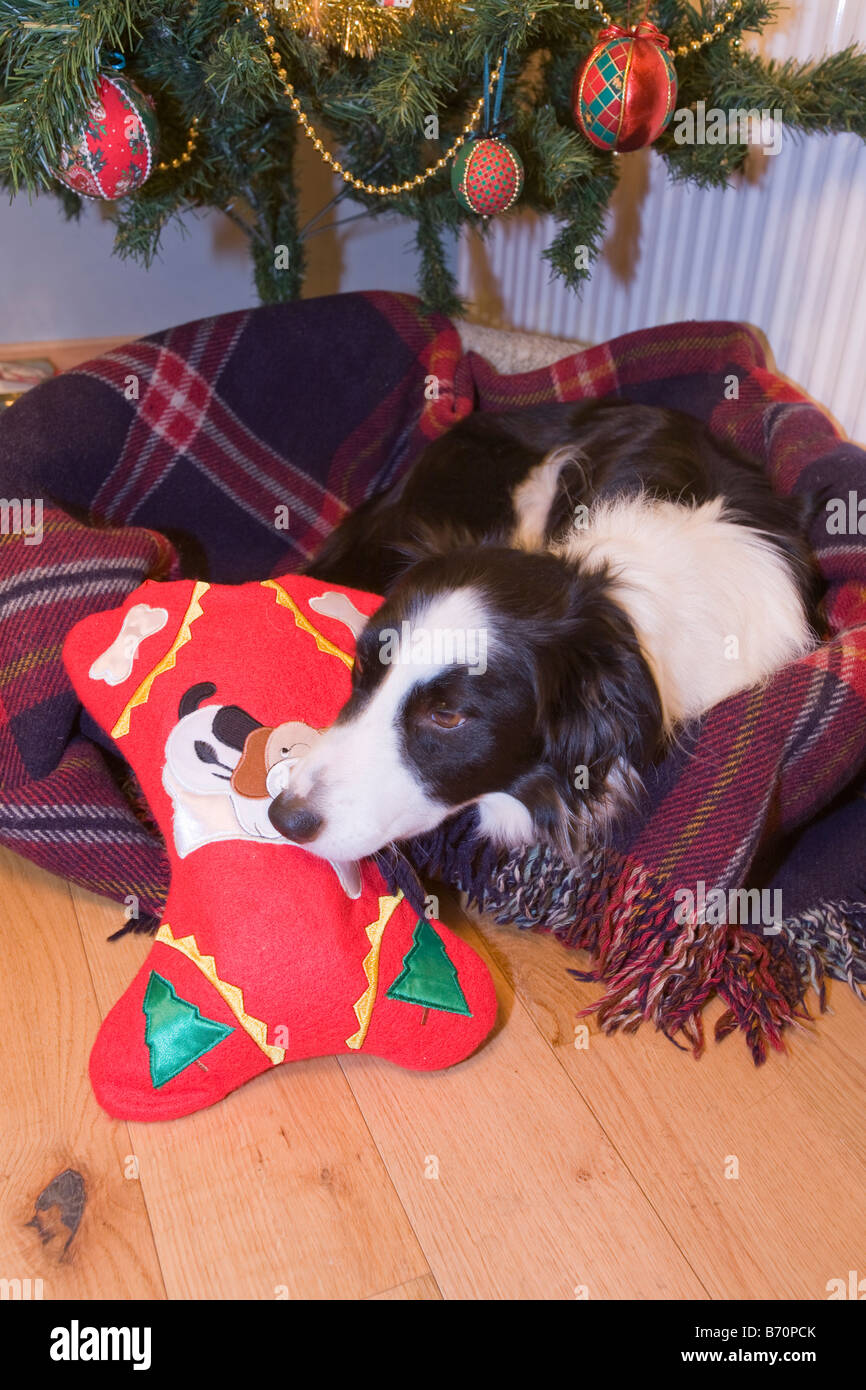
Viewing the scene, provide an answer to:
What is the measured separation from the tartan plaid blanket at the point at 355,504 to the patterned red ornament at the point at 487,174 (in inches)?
19.3

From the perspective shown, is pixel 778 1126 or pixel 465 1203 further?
pixel 778 1126

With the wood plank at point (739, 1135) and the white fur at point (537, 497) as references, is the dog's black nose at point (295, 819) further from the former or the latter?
the white fur at point (537, 497)

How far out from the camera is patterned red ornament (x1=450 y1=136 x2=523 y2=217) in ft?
5.86

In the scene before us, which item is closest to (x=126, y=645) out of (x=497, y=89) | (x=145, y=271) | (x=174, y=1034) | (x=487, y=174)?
(x=174, y=1034)

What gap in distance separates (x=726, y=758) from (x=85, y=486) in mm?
1316

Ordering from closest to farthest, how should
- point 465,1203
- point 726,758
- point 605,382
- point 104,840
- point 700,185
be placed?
point 465,1203
point 726,758
point 104,840
point 700,185
point 605,382

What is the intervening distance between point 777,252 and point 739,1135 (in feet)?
6.03

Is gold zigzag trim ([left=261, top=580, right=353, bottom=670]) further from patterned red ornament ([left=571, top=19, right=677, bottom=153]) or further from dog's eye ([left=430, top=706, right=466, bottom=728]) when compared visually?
patterned red ornament ([left=571, top=19, right=677, bottom=153])

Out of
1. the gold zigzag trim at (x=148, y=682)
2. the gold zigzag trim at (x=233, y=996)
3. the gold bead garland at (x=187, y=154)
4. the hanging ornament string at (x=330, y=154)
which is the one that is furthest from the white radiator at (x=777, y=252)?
the gold zigzag trim at (x=233, y=996)

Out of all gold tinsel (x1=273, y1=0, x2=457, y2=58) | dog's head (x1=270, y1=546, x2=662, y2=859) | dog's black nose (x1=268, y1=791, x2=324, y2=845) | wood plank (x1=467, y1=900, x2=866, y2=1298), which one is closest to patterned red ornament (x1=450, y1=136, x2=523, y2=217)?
gold tinsel (x1=273, y1=0, x2=457, y2=58)

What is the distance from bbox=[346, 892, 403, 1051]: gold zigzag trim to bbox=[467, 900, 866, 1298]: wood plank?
11.5 inches

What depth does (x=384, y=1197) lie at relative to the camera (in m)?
1.22

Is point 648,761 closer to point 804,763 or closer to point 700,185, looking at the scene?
point 804,763

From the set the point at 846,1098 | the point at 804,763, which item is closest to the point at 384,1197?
the point at 846,1098
